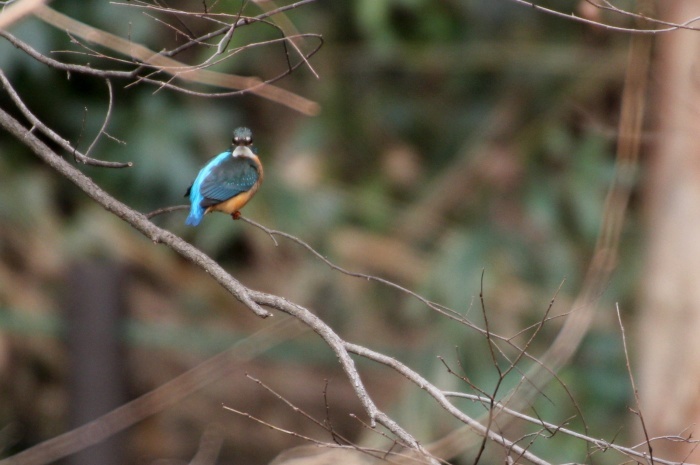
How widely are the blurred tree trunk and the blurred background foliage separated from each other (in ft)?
1.94

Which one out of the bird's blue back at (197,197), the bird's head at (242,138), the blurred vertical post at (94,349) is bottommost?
the blurred vertical post at (94,349)

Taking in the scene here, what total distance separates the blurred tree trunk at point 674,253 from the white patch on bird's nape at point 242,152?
11.1ft

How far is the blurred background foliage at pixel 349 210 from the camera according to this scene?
7.10m

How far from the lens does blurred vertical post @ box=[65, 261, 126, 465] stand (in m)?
6.84

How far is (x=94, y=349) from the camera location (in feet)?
22.9

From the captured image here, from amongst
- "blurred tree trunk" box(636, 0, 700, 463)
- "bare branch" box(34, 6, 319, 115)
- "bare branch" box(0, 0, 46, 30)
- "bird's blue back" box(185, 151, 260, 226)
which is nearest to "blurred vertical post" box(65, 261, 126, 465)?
"bare branch" box(34, 6, 319, 115)

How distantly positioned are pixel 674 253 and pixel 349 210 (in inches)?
94.9

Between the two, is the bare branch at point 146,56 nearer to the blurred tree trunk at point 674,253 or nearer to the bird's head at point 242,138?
the bird's head at point 242,138

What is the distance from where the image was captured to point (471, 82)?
862 cm

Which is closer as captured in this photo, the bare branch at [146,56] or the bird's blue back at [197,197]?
the bare branch at [146,56]

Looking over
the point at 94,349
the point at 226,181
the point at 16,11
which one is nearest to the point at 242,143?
the point at 226,181

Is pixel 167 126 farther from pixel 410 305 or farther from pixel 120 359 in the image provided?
pixel 410 305

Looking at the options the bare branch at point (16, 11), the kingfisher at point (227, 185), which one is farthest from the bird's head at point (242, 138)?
the bare branch at point (16, 11)

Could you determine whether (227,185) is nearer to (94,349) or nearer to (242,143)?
(242,143)
